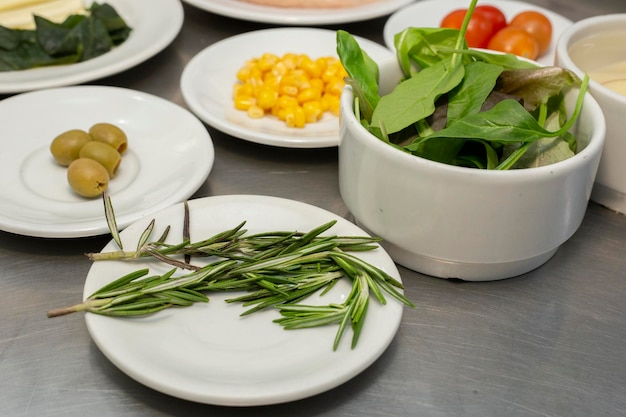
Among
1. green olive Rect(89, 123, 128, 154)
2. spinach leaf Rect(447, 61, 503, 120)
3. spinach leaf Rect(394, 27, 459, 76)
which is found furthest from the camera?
green olive Rect(89, 123, 128, 154)

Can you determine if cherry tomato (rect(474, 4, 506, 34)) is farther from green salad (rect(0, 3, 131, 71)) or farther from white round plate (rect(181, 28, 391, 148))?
green salad (rect(0, 3, 131, 71))

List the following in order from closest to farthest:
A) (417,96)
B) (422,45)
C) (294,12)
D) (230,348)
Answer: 1. (230,348)
2. (417,96)
3. (422,45)
4. (294,12)

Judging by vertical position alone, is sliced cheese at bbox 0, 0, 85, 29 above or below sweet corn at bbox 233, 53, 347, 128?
above

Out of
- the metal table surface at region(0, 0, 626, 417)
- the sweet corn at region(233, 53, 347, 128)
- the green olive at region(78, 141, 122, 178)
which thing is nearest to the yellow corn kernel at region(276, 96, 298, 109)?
the sweet corn at region(233, 53, 347, 128)

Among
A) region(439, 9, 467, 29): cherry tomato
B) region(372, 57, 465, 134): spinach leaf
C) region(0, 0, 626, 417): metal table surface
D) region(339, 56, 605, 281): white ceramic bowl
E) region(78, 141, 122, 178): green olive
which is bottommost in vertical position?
region(0, 0, 626, 417): metal table surface

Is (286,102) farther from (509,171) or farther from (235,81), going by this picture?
(509,171)

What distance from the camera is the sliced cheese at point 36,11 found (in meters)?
1.56

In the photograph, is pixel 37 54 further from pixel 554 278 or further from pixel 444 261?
pixel 554 278

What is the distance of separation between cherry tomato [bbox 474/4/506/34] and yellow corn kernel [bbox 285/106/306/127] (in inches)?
22.3

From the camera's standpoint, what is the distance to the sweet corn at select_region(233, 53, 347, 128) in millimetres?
1330

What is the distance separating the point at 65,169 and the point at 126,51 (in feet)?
1.27

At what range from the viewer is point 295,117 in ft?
4.30

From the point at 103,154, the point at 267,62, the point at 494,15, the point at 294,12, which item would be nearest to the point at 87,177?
the point at 103,154

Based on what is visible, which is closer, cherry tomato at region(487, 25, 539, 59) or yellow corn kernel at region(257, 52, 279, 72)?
yellow corn kernel at region(257, 52, 279, 72)
